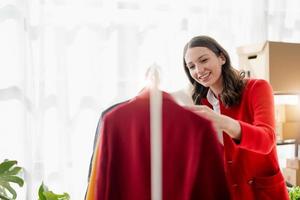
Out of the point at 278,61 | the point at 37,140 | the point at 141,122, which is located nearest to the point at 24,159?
the point at 37,140

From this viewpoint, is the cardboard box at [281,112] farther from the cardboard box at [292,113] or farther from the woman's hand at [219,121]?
the woman's hand at [219,121]

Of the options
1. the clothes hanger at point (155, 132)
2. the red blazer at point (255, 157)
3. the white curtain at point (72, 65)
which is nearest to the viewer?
the clothes hanger at point (155, 132)

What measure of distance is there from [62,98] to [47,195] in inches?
26.1

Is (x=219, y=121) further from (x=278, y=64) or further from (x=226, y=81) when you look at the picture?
(x=278, y=64)

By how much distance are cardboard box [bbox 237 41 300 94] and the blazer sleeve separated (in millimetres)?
673

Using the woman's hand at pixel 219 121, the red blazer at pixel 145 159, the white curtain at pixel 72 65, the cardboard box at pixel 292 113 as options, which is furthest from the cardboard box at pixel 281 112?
the red blazer at pixel 145 159

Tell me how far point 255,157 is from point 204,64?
402 millimetres

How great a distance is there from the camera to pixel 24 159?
73.6 inches

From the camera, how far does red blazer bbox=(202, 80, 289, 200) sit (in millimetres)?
1196

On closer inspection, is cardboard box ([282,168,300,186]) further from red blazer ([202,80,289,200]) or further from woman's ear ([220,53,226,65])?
woman's ear ([220,53,226,65])

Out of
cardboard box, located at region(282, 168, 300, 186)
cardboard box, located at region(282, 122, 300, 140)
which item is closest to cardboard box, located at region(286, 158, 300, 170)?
cardboard box, located at region(282, 168, 300, 186)

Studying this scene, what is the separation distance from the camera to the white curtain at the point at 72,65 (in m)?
1.85

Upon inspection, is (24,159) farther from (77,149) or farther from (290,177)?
(290,177)

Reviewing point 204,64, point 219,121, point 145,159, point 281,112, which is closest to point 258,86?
point 204,64
